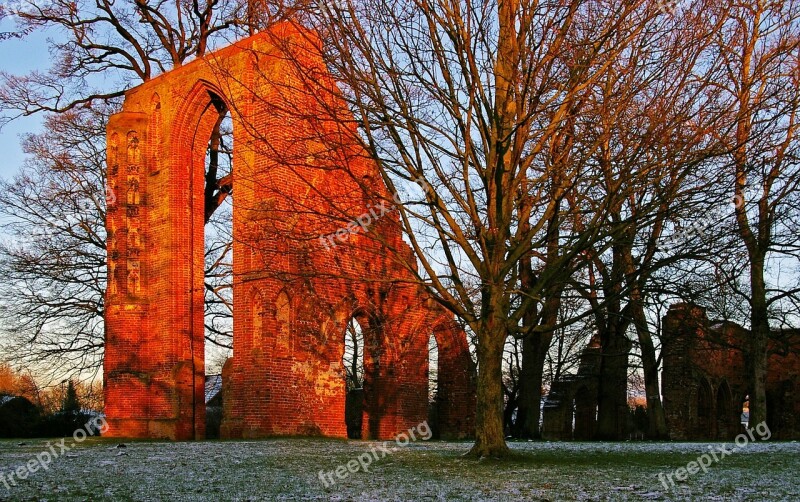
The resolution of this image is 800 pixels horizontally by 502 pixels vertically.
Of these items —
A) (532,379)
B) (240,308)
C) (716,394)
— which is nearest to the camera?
(240,308)

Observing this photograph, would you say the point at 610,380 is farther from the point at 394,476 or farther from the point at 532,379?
the point at 394,476

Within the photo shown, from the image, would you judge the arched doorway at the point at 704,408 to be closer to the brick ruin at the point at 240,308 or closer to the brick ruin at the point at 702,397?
the brick ruin at the point at 702,397

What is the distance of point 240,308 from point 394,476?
9586 millimetres

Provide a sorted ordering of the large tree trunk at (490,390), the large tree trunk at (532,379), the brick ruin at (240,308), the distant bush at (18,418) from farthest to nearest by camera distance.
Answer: the distant bush at (18,418) → the large tree trunk at (532,379) → the brick ruin at (240,308) → the large tree trunk at (490,390)

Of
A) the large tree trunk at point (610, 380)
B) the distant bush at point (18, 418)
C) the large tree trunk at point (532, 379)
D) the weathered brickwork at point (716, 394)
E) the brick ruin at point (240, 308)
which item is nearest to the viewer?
the brick ruin at point (240, 308)

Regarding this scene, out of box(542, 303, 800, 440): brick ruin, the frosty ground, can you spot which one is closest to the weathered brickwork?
box(542, 303, 800, 440): brick ruin

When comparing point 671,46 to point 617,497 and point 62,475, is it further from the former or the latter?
point 62,475

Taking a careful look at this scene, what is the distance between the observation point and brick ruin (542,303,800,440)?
1092 inches

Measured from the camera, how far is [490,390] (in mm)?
10680

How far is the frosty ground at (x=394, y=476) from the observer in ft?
23.4

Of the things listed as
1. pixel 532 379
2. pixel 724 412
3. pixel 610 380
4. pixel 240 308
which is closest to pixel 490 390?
pixel 240 308

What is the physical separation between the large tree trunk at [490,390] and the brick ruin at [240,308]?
244 inches

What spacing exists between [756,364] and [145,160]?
1521cm

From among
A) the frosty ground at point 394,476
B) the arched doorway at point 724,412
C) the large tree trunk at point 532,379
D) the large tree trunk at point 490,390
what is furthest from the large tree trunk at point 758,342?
the arched doorway at point 724,412
